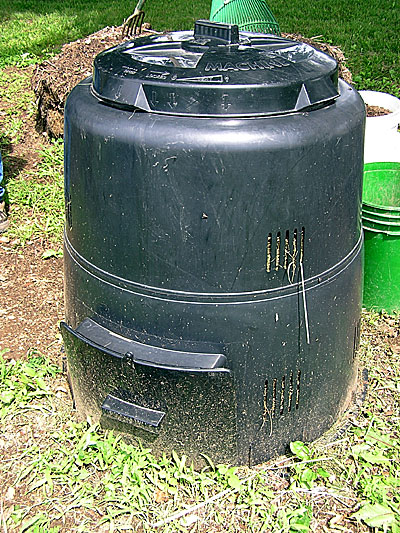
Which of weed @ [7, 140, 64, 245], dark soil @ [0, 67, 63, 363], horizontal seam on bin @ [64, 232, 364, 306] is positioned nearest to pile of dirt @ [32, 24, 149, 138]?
weed @ [7, 140, 64, 245]

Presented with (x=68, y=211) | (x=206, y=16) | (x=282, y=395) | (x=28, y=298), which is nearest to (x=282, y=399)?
(x=282, y=395)

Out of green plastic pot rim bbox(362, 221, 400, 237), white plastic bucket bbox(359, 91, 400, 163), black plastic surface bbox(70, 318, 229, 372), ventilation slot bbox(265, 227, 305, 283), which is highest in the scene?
ventilation slot bbox(265, 227, 305, 283)

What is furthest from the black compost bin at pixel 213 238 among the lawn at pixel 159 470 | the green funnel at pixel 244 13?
the green funnel at pixel 244 13

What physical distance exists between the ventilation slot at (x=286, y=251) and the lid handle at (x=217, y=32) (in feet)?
2.43

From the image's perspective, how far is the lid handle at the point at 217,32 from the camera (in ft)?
7.30

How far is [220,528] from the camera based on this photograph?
7.08ft

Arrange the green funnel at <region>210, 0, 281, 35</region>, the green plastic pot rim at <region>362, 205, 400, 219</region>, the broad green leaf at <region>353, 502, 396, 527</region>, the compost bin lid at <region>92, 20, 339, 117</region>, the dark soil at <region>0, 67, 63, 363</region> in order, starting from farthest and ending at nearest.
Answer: the green funnel at <region>210, 0, 281, 35</region>, the dark soil at <region>0, 67, 63, 363</region>, the green plastic pot rim at <region>362, 205, 400, 219</region>, the broad green leaf at <region>353, 502, 396, 527</region>, the compost bin lid at <region>92, 20, 339, 117</region>

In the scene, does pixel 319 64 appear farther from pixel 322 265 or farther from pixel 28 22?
pixel 28 22

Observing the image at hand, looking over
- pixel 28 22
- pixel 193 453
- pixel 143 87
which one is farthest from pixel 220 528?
pixel 28 22

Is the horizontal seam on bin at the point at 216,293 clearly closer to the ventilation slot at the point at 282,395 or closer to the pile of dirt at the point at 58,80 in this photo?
the ventilation slot at the point at 282,395

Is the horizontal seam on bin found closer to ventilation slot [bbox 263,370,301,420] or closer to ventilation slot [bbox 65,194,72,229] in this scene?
ventilation slot [bbox 65,194,72,229]

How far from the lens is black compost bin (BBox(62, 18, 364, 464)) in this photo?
190 cm

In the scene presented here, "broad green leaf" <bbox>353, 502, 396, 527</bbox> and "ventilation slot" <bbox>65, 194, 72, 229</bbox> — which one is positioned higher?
"ventilation slot" <bbox>65, 194, 72, 229</bbox>

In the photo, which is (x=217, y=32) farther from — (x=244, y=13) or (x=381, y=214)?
(x=244, y=13)
